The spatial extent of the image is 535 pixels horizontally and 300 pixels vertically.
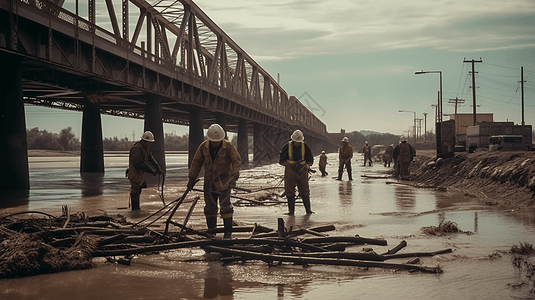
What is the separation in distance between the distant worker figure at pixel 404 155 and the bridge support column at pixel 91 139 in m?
21.0

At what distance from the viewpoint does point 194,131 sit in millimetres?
46438

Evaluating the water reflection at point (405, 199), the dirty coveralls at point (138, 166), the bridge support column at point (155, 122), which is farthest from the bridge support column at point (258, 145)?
the dirty coveralls at point (138, 166)

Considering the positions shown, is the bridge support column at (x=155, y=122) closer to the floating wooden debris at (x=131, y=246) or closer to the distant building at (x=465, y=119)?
the floating wooden debris at (x=131, y=246)

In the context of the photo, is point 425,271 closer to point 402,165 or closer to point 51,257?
point 51,257

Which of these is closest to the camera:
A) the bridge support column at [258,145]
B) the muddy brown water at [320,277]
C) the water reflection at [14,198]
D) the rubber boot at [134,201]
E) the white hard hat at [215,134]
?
the muddy brown water at [320,277]

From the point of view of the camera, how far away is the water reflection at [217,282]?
5.93 metres

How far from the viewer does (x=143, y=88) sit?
107 ft

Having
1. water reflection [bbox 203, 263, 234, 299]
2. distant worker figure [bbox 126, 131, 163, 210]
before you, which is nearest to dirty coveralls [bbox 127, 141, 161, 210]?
distant worker figure [bbox 126, 131, 163, 210]

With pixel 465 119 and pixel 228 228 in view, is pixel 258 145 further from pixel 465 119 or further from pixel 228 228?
pixel 228 228

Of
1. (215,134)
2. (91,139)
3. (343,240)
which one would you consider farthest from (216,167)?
(91,139)

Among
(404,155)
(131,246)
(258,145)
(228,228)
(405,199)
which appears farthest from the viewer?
(258,145)

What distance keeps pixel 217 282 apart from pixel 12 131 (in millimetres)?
17482

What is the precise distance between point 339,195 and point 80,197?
857 cm

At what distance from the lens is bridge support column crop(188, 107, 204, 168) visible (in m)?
45.7
